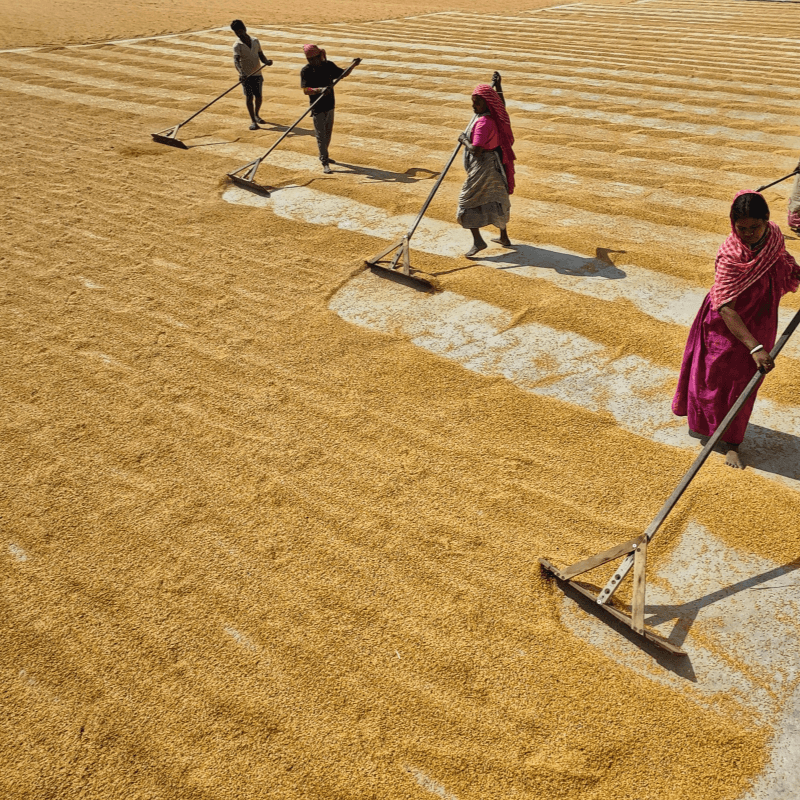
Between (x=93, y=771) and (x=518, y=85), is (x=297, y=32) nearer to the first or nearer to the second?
(x=518, y=85)

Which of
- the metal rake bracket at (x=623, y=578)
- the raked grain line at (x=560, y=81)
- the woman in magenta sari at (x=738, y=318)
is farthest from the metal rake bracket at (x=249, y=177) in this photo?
the metal rake bracket at (x=623, y=578)

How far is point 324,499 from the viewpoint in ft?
13.3

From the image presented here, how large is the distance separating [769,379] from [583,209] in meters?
3.32

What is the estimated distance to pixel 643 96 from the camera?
1116 centimetres

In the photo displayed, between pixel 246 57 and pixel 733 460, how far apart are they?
31.5ft

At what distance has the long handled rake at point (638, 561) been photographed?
122 inches

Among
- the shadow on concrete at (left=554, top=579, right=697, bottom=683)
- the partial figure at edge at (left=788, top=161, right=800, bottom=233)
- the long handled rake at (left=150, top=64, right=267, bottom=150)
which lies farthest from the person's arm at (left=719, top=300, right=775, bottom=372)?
the long handled rake at (left=150, top=64, right=267, bottom=150)

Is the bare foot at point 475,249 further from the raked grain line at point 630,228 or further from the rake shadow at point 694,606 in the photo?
the rake shadow at point 694,606

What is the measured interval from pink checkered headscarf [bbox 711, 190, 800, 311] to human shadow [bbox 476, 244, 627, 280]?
7.96 feet

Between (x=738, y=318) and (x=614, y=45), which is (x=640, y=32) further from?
(x=738, y=318)

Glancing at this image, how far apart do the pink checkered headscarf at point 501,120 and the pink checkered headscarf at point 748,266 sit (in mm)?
2977

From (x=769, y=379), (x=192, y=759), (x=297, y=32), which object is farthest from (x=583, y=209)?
(x=297, y=32)

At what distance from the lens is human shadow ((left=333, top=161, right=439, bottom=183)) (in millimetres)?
8570

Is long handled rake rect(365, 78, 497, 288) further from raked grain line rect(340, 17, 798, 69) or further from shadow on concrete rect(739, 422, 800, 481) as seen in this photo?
raked grain line rect(340, 17, 798, 69)
